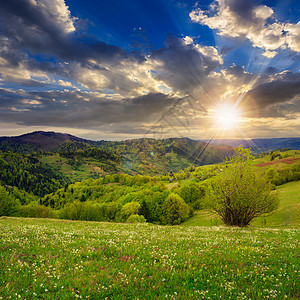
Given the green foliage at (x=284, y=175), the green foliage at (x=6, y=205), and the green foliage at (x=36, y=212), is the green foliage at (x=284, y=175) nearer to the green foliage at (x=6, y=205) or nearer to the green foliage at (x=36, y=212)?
the green foliage at (x=36, y=212)

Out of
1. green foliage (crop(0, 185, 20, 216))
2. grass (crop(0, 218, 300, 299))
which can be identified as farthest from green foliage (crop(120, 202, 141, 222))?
grass (crop(0, 218, 300, 299))

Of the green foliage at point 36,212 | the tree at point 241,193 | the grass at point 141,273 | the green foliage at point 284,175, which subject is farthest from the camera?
the green foliage at point 284,175

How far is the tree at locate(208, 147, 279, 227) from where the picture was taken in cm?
2847

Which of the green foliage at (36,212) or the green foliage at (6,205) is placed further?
the green foliage at (36,212)

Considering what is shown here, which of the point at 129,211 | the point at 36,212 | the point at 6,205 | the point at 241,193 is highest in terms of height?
the point at 241,193

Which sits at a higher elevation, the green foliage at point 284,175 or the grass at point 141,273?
the grass at point 141,273

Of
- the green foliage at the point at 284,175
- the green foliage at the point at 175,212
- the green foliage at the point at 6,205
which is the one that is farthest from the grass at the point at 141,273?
the green foliage at the point at 284,175

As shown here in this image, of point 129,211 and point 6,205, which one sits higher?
point 6,205

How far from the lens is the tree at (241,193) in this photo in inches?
1121

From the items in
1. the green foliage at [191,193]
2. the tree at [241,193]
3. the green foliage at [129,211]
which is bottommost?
the green foliage at [129,211]

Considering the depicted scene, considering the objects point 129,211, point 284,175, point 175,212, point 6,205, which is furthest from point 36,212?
point 284,175

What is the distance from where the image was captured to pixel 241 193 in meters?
28.4

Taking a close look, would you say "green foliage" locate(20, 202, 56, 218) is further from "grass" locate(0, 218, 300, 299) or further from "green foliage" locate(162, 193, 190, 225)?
"grass" locate(0, 218, 300, 299)

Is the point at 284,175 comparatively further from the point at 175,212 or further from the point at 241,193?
the point at 241,193
